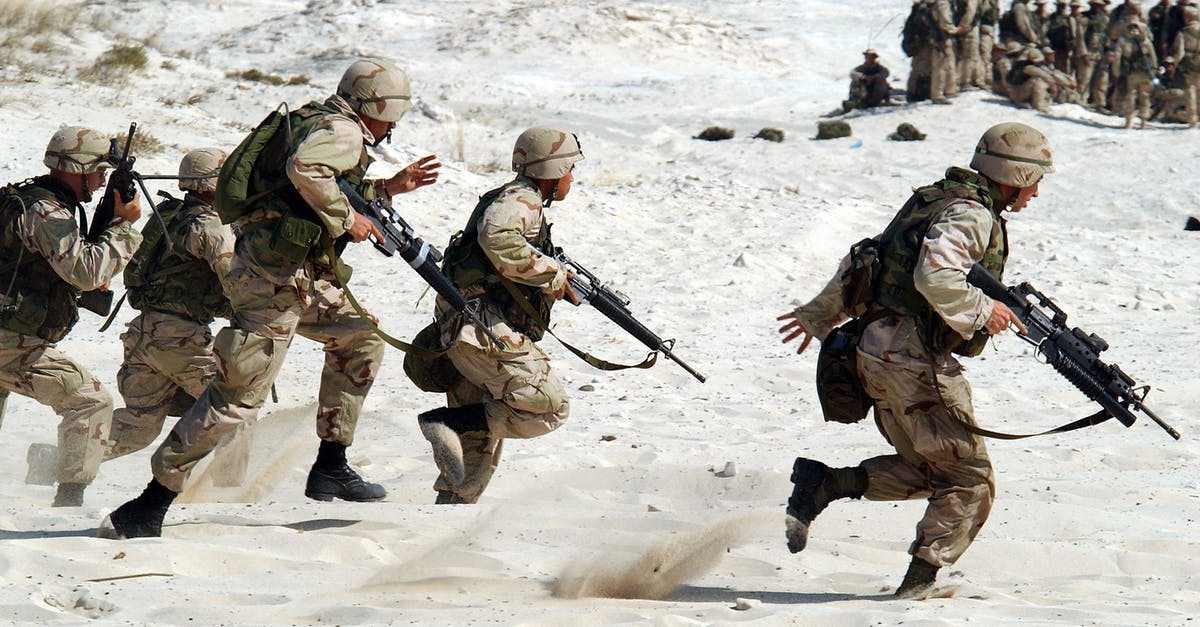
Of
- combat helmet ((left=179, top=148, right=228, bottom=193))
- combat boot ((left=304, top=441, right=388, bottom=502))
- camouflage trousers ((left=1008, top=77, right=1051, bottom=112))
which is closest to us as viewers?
combat boot ((left=304, top=441, right=388, bottom=502))

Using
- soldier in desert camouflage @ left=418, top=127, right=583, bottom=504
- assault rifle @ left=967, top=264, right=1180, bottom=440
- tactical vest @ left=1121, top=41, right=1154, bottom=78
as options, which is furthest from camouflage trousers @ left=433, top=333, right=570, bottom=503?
tactical vest @ left=1121, top=41, right=1154, bottom=78

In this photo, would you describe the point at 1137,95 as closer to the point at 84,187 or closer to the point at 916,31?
the point at 916,31

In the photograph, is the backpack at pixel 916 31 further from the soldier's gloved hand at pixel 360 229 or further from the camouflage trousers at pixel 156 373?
the soldier's gloved hand at pixel 360 229

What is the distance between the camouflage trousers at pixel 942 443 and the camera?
4504 millimetres

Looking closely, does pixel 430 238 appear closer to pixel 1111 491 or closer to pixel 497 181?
pixel 497 181

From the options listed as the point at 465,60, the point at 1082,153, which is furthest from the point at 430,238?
the point at 465,60

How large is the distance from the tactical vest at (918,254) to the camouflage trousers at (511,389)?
4.63 feet

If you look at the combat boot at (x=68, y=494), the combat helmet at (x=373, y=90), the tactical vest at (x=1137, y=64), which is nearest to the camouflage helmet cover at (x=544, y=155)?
the combat helmet at (x=373, y=90)

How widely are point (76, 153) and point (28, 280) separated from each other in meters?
0.53

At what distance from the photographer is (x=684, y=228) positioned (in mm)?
13016

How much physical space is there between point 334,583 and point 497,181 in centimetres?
956

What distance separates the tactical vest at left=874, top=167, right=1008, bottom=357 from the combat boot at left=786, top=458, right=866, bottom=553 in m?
0.51

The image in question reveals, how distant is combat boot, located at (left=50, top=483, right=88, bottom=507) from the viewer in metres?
5.77

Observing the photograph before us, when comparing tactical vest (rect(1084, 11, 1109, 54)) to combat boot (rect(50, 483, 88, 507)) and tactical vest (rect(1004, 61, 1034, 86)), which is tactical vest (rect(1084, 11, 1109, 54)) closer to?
tactical vest (rect(1004, 61, 1034, 86))
